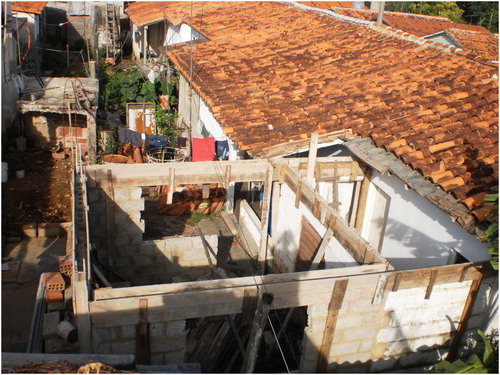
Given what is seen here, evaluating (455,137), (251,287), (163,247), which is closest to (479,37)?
(455,137)

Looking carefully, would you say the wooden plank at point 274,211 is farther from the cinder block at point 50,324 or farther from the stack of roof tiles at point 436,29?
→ the stack of roof tiles at point 436,29

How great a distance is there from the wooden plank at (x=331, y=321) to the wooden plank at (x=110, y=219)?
5.20m

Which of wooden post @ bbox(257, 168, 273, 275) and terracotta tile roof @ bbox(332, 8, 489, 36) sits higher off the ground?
terracotta tile roof @ bbox(332, 8, 489, 36)

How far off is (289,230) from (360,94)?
3651 millimetres

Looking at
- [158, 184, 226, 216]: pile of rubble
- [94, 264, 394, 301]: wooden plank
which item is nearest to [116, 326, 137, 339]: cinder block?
[94, 264, 394, 301]: wooden plank

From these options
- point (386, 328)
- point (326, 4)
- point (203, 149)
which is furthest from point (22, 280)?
point (326, 4)

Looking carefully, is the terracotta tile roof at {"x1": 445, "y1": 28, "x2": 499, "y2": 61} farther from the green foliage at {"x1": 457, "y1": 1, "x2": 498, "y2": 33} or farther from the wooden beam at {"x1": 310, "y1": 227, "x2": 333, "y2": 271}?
the green foliage at {"x1": 457, "y1": 1, "x2": 498, "y2": 33}

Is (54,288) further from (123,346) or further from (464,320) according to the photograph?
(464,320)

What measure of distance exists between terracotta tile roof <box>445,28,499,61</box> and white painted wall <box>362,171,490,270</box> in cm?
1520

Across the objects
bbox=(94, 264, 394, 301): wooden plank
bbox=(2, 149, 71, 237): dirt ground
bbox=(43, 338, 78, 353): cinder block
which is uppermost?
bbox=(94, 264, 394, 301): wooden plank

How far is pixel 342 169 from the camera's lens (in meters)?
10.6

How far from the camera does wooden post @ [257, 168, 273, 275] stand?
35.0ft

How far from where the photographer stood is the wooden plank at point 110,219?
402 inches

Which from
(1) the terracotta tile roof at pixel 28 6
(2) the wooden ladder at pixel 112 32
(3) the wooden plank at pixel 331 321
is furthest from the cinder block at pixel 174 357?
(2) the wooden ladder at pixel 112 32
